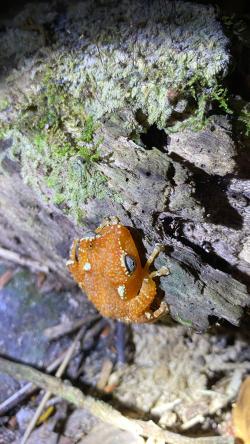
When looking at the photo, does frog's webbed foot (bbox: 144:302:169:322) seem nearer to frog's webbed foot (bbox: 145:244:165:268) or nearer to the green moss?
frog's webbed foot (bbox: 145:244:165:268)

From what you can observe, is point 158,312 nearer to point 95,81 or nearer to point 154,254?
point 154,254

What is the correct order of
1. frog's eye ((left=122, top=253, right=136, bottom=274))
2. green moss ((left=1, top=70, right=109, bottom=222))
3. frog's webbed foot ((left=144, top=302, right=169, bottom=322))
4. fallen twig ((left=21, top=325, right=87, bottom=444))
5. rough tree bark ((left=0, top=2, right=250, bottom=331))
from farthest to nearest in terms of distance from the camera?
fallen twig ((left=21, top=325, right=87, bottom=444))
frog's webbed foot ((left=144, top=302, right=169, bottom=322))
frog's eye ((left=122, top=253, right=136, bottom=274))
green moss ((left=1, top=70, right=109, bottom=222))
rough tree bark ((left=0, top=2, right=250, bottom=331))

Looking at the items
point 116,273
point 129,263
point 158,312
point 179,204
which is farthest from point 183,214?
point 158,312

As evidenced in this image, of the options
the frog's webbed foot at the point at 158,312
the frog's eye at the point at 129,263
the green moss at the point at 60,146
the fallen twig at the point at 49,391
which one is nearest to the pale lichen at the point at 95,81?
the green moss at the point at 60,146

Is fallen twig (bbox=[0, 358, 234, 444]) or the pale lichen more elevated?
the pale lichen

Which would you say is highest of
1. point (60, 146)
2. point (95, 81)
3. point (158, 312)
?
point (95, 81)

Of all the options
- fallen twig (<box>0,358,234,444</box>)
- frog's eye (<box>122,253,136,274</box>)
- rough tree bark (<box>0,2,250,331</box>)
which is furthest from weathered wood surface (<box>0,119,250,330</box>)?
fallen twig (<box>0,358,234,444</box>)
